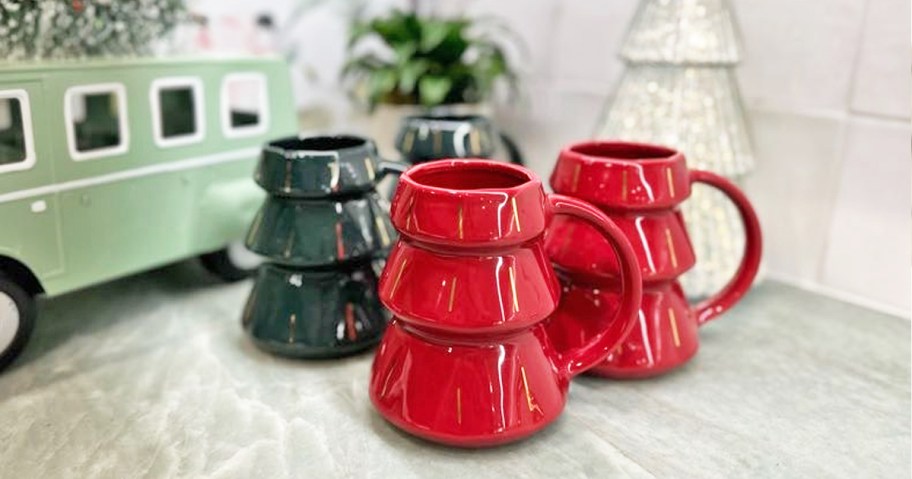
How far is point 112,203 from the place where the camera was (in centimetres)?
64

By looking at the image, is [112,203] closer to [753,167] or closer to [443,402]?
[443,402]

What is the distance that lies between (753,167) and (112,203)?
559mm

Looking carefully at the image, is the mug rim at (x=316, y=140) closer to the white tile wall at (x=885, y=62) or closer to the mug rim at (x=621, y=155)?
the mug rim at (x=621, y=155)

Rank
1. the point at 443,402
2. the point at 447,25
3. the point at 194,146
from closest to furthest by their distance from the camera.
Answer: the point at 443,402 → the point at 194,146 → the point at 447,25

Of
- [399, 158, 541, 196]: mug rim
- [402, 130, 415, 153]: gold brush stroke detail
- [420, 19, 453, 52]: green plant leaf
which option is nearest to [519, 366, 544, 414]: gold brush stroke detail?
[399, 158, 541, 196]: mug rim

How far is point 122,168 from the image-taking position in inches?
25.6

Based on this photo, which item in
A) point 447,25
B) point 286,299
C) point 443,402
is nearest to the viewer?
point 443,402

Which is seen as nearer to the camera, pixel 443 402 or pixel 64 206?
pixel 443 402

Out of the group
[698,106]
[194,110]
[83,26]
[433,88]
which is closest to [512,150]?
[433,88]

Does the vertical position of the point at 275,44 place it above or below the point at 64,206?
above

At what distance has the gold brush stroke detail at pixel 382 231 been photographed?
0.62 m

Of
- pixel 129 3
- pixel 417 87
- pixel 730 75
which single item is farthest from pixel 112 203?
pixel 730 75

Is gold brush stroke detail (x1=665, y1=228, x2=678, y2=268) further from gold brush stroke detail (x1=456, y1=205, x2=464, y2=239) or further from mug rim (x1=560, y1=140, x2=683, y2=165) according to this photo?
gold brush stroke detail (x1=456, y1=205, x2=464, y2=239)

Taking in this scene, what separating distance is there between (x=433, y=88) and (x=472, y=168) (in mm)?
408
